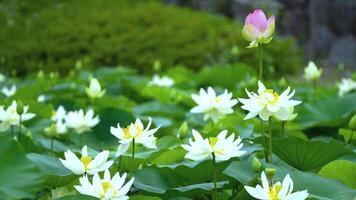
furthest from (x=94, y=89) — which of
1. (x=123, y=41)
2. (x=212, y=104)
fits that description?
(x=123, y=41)

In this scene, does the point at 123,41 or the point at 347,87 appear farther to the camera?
the point at 123,41

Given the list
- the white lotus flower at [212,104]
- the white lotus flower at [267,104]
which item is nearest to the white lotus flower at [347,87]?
the white lotus flower at [212,104]

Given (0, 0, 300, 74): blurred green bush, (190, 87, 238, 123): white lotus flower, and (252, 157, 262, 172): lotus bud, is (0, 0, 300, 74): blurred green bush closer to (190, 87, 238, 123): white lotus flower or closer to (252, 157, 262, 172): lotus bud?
(190, 87, 238, 123): white lotus flower

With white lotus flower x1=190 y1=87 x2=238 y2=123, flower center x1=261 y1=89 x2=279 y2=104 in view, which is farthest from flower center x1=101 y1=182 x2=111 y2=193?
white lotus flower x1=190 y1=87 x2=238 y2=123

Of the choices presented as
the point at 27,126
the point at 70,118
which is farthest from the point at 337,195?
the point at 27,126

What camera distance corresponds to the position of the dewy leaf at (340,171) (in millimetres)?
1292

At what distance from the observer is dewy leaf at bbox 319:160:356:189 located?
4.24ft

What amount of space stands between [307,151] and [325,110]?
0.75m

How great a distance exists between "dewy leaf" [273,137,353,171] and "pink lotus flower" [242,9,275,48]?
0.20 metres

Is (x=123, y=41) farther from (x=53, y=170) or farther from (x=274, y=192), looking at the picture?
(x=274, y=192)

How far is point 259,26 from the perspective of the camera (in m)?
1.34

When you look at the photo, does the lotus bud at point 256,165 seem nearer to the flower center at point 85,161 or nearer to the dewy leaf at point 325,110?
the flower center at point 85,161

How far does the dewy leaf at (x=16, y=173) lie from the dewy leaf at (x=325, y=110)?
1.00 meters

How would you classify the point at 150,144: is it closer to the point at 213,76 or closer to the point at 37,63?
the point at 213,76
